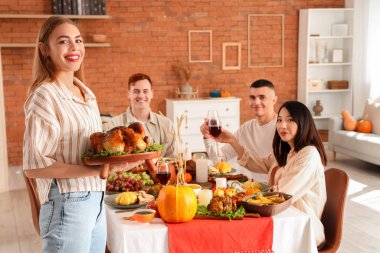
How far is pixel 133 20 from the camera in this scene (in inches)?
306

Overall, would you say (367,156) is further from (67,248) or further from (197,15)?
(67,248)

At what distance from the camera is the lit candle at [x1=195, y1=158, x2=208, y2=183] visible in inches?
123

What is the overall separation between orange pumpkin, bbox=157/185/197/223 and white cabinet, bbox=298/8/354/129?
20.9 feet

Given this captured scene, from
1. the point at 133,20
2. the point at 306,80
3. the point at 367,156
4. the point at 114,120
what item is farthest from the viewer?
the point at 306,80

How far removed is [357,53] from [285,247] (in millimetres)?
6651

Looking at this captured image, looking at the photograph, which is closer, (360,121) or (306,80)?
(360,121)

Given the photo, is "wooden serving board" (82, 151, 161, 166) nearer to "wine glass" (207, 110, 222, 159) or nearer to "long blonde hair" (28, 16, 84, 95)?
"long blonde hair" (28, 16, 84, 95)

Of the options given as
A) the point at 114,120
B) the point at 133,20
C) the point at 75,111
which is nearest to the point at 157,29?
the point at 133,20

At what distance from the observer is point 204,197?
251 cm

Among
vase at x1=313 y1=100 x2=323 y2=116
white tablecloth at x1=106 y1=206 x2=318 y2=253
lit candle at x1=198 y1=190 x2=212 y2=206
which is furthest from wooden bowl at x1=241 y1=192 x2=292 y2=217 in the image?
vase at x1=313 y1=100 x2=323 y2=116

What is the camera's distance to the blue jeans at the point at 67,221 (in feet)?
5.93

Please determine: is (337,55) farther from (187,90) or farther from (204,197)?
(204,197)

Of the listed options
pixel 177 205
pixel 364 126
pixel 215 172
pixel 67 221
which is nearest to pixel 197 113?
pixel 364 126

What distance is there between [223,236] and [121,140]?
2.26 feet
